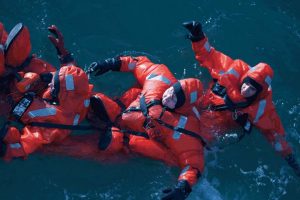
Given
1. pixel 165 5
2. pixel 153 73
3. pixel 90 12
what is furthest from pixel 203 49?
pixel 90 12

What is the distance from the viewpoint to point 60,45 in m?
7.73

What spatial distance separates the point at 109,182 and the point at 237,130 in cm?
222

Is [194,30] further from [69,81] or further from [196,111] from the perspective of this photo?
[69,81]

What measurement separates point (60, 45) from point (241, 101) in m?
2.85

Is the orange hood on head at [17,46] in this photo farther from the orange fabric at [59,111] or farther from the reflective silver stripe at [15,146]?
the reflective silver stripe at [15,146]

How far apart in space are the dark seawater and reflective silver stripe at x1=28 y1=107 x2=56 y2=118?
0.73m

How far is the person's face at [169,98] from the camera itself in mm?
7023

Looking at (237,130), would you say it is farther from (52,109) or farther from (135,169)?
(52,109)

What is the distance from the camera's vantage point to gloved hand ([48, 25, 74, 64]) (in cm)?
770

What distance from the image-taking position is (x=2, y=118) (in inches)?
287

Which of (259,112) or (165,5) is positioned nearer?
(259,112)

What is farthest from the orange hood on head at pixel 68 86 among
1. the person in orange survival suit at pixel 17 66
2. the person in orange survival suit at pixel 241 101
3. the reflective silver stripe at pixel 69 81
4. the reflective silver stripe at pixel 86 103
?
the person in orange survival suit at pixel 241 101

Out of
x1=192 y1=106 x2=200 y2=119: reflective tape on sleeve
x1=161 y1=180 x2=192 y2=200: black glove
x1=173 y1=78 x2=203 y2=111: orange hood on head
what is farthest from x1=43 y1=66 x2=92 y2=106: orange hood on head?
x1=161 y1=180 x2=192 y2=200: black glove

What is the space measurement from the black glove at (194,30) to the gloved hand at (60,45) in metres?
1.86
